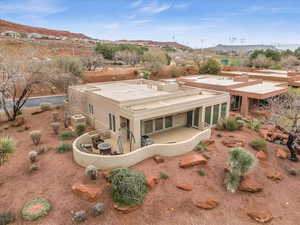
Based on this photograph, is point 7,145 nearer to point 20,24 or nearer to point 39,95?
point 39,95

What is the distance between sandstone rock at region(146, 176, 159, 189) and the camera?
38.8 feet

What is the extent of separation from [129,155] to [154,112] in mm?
4053

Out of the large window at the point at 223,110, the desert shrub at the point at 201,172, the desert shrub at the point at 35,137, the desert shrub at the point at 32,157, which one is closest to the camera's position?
the desert shrub at the point at 201,172

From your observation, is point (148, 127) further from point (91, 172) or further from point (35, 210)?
point (35, 210)

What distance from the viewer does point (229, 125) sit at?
19703 millimetres

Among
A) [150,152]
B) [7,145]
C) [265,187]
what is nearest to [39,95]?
[7,145]

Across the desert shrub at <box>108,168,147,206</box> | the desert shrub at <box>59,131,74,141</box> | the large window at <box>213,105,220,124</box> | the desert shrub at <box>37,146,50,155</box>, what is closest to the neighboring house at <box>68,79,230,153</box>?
the large window at <box>213,105,220,124</box>

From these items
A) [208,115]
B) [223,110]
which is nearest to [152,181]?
[208,115]

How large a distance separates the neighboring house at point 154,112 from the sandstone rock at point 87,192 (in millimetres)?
4392

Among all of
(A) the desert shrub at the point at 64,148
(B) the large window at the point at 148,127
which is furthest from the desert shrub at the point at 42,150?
(B) the large window at the point at 148,127

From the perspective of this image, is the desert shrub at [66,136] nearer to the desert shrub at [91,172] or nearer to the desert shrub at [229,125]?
the desert shrub at [91,172]

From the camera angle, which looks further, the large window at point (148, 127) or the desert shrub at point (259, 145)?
the large window at point (148, 127)

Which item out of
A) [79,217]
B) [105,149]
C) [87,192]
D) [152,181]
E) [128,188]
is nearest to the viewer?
[79,217]

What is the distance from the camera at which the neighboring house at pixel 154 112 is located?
15.7 meters
